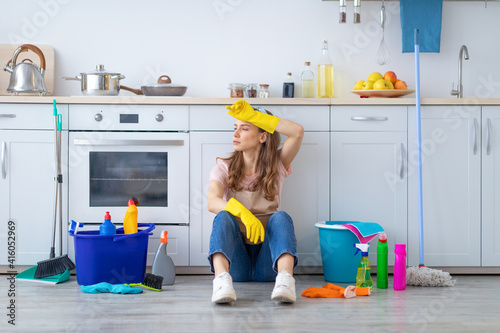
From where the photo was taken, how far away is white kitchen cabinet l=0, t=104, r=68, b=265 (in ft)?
10.2

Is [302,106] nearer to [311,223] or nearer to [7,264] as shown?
[311,223]

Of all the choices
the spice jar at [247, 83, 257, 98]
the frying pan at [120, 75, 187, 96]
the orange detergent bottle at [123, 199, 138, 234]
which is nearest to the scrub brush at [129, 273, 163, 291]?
the orange detergent bottle at [123, 199, 138, 234]

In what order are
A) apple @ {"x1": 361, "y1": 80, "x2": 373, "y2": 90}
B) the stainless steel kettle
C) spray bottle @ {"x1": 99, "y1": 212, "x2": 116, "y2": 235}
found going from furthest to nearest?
1. apple @ {"x1": 361, "y1": 80, "x2": 373, "y2": 90}
2. the stainless steel kettle
3. spray bottle @ {"x1": 99, "y1": 212, "x2": 116, "y2": 235}

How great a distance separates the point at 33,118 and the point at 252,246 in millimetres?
1365

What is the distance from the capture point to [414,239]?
10.4ft

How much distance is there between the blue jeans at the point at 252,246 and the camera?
102 inches

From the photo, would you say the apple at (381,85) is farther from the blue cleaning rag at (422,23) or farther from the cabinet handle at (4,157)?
the cabinet handle at (4,157)

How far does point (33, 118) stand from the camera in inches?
123

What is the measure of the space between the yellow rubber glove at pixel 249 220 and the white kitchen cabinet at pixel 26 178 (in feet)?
3.29

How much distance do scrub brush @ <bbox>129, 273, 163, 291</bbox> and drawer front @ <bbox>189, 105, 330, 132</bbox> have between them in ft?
2.71

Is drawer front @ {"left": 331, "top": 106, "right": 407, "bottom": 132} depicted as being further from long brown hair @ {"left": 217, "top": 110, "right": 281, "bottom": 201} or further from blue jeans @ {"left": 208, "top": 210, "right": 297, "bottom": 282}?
blue jeans @ {"left": 208, "top": 210, "right": 297, "bottom": 282}

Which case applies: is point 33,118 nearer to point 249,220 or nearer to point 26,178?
point 26,178

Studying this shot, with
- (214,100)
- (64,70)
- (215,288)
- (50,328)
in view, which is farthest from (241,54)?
(50,328)

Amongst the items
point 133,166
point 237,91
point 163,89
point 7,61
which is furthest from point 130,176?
point 7,61
